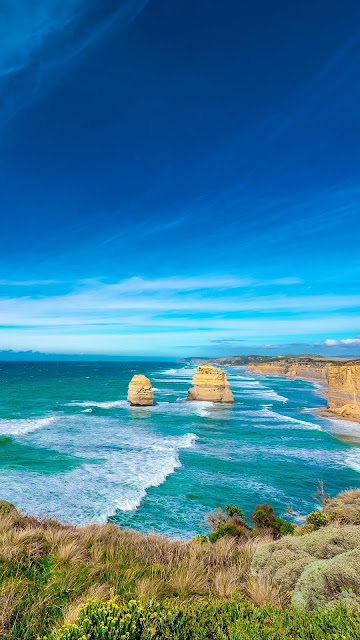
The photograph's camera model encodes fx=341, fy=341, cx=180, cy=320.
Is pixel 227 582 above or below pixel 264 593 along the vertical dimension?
below

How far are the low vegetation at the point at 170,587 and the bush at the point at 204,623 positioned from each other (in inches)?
0.5

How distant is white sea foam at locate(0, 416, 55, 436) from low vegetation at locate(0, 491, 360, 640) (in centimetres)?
2774

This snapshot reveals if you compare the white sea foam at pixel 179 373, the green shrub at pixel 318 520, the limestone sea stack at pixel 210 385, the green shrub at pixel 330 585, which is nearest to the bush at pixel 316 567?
the green shrub at pixel 330 585

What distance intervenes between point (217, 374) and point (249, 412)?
305 inches

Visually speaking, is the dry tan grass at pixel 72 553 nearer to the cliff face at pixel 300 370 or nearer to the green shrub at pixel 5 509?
the green shrub at pixel 5 509

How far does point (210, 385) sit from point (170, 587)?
157ft

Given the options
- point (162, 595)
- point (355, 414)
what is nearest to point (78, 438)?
point (162, 595)

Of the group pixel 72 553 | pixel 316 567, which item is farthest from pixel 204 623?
pixel 72 553

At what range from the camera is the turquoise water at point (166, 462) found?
1775cm

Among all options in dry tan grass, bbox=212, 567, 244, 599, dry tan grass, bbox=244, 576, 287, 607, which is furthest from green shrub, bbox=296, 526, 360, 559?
dry tan grass, bbox=212, 567, 244, 599

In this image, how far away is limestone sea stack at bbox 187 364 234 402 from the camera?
171 feet

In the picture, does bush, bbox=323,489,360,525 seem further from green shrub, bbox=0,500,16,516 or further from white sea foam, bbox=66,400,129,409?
white sea foam, bbox=66,400,129,409

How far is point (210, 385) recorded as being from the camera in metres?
52.7

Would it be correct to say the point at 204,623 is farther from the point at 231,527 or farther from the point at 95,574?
the point at 231,527
